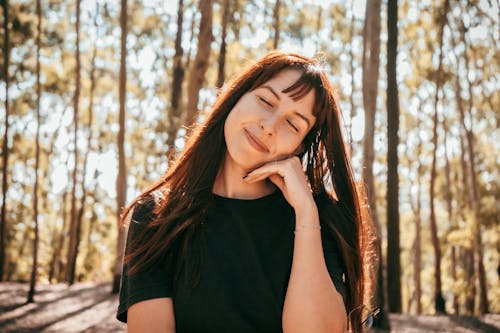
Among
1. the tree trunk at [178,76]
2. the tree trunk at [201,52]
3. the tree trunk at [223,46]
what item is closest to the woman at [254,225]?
the tree trunk at [201,52]

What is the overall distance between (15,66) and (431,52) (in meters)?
14.3

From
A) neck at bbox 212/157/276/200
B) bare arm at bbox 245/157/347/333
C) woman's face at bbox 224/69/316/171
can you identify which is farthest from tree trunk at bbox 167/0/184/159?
bare arm at bbox 245/157/347/333

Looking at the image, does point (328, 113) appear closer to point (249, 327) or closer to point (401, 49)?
point (249, 327)

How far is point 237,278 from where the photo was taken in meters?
1.95

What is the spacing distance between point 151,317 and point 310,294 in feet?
1.75

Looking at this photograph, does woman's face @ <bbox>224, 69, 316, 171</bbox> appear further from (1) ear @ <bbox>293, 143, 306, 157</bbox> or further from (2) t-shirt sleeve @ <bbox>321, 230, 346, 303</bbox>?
(2) t-shirt sleeve @ <bbox>321, 230, 346, 303</bbox>

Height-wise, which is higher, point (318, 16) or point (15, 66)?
point (318, 16)

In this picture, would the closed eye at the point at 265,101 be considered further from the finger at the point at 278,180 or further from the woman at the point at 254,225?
the finger at the point at 278,180

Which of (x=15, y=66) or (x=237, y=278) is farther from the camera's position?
(x=15, y=66)

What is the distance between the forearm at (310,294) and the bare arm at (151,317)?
39cm

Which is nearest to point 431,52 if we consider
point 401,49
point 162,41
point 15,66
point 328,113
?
point 401,49

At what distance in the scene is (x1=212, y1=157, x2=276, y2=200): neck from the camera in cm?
219

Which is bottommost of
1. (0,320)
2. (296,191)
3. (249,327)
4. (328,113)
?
(0,320)

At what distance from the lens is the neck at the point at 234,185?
2186 mm
